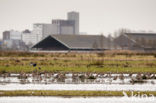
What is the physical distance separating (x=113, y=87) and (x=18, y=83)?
7.29 m

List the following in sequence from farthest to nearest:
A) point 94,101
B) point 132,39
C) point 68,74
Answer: point 132,39
point 68,74
point 94,101

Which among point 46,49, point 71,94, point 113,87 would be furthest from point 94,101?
point 46,49

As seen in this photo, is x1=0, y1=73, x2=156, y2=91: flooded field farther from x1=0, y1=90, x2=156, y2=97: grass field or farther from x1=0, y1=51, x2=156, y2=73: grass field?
x1=0, y1=51, x2=156, y2=73: grass field

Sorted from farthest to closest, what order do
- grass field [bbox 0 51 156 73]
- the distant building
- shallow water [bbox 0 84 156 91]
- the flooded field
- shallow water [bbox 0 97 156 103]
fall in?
the distant building → grass field [bbox 0 51 156 73] → the flooded field → shallow water [bbox 0 84 156 91] → shallow water [bbox 0 97 156 103]

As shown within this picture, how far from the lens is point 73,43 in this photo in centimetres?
11106

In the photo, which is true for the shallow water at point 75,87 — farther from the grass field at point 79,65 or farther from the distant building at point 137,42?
the distant building at point 137,42

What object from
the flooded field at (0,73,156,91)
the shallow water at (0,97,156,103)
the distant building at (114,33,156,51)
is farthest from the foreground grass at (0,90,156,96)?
the distant building at (114,33,156,51)

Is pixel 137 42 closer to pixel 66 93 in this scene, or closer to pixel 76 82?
pixel 76 82

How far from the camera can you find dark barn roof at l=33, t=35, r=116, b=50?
352 ft

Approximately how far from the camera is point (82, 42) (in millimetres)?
115875

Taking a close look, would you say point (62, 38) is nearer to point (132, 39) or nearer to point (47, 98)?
point (132, 39)

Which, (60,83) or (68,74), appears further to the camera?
(68,74)

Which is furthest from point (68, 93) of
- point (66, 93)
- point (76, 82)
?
point (76, 82)

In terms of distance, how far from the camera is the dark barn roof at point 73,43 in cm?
10725
